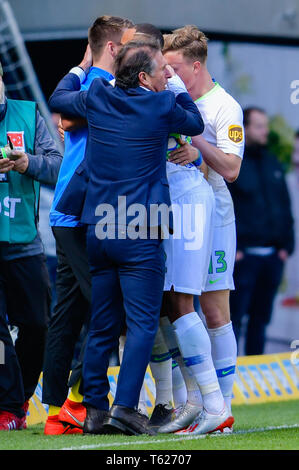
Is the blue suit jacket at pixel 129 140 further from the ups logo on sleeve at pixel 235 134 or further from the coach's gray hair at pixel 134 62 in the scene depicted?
the ups logo on sleeve at pixel 235 134

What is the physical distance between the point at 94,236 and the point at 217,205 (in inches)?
35.6

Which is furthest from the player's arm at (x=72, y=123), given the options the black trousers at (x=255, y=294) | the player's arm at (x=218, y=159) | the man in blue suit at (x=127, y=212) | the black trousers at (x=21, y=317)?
the black trousers at (x=255, y=294)

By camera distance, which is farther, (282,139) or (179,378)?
(282,139)

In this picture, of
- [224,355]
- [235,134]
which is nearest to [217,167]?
[235,134]

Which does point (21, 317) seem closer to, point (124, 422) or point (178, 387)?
point (178, 387)

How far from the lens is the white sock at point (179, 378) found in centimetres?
529

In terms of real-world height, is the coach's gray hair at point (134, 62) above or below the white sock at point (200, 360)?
Result: above

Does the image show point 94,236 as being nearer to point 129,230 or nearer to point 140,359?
point 129,230

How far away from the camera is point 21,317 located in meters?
5.73

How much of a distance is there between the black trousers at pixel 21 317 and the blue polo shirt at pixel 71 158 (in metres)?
0.52

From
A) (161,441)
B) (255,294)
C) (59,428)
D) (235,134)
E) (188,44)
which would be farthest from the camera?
(255,294)

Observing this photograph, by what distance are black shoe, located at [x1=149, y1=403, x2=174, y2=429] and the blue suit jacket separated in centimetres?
114

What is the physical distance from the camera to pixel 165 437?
487 centimetres

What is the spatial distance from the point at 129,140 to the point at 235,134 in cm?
80
